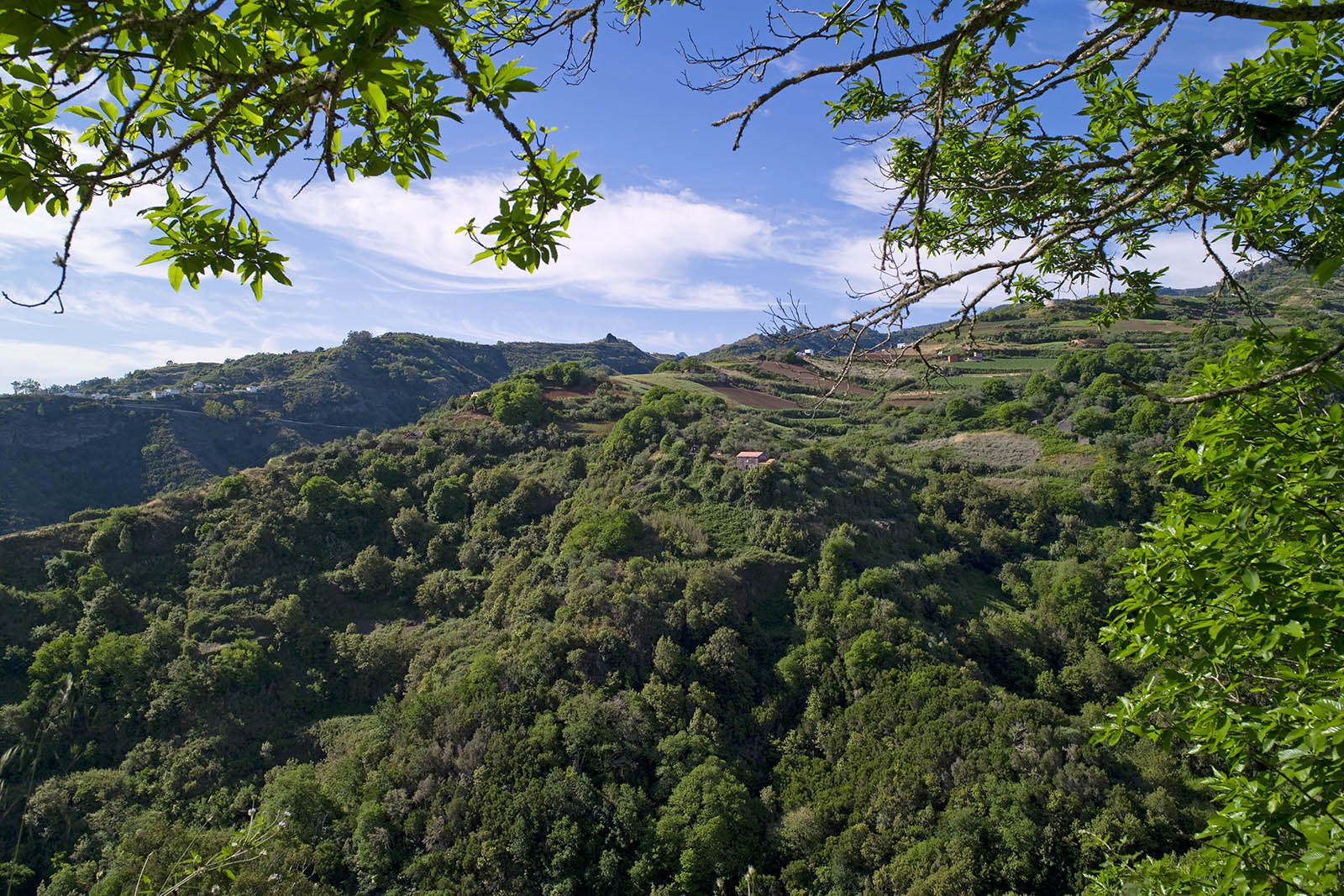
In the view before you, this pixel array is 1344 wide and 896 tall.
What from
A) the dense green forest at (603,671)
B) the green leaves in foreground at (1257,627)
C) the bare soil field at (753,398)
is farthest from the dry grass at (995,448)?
the green leaves in foreground at (1257,627)

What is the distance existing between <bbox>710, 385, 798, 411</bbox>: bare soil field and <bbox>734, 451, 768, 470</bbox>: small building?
654 inches

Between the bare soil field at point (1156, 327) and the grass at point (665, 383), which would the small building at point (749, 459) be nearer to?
the grass at point (665, 383)

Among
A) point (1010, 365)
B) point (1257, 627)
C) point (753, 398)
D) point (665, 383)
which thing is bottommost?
point (1257, 627)

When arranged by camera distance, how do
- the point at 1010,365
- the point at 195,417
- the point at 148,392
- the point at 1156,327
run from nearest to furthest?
the point at 1010,365 < the point at 1156,327 < the point at 195,417 < the point at 148,392

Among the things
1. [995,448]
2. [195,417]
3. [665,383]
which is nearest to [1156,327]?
[995,448]

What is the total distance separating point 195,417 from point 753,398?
4710 cm

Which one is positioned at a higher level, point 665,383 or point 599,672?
point 665,383

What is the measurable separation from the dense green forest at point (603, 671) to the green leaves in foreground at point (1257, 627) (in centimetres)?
145

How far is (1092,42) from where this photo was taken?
3.17m

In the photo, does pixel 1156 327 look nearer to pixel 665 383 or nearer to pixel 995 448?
pixel 995 448

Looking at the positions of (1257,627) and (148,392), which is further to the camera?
(148,392)

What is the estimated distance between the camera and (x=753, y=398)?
44750 millimetres

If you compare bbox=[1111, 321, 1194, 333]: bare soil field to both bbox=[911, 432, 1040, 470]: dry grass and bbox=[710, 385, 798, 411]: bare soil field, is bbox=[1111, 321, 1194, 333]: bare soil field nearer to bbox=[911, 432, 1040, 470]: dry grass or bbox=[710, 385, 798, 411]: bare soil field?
bbox=[911, 432, 1040, 470]: dry grass

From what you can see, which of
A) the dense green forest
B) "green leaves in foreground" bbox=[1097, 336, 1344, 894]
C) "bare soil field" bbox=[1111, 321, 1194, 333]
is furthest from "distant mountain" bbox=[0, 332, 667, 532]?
"green leaves in foreground" bbox=[1097, 336, 1344, 894]
